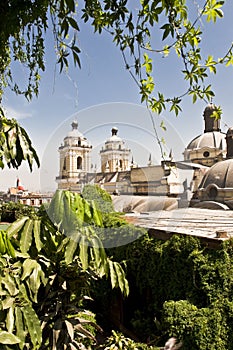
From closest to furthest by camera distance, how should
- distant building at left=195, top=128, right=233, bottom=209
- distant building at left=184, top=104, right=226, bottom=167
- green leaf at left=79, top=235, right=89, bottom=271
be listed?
green leaf at left=79, top=235, right=89, bottom=271 < distant building at left=195, top=128, right=233, bottom=209 < distant building at left=184, top=104, right=226, bottom=167

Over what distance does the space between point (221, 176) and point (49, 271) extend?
20664 millimetres

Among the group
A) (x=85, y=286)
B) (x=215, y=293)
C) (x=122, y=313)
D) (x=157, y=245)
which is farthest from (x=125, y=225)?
(x=85, y=286)

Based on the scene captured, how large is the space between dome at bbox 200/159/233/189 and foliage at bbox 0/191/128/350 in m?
19.6

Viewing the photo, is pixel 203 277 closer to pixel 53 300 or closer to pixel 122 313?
pixel 122 313

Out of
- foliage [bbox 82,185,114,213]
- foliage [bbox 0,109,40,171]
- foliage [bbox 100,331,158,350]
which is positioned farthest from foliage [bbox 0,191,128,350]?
foliage [bbox 82,185,114,213]

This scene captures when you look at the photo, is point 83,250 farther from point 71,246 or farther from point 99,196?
point 99,196

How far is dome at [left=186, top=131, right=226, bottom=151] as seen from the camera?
3589cm

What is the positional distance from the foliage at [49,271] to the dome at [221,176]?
64.2 feet

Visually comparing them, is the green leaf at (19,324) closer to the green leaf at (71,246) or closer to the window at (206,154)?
the green leaf at (71,246)

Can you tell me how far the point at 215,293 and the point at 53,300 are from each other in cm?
341

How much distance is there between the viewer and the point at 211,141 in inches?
1431

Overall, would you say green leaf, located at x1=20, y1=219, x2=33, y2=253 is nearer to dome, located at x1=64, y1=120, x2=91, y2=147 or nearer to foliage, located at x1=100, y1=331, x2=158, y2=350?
dome, located at x1=64, y1=120, x2=91, y2=147

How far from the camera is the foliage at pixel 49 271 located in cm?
153

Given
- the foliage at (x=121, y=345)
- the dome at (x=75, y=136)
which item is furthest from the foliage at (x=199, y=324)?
the dome at (x=75, y=136)
